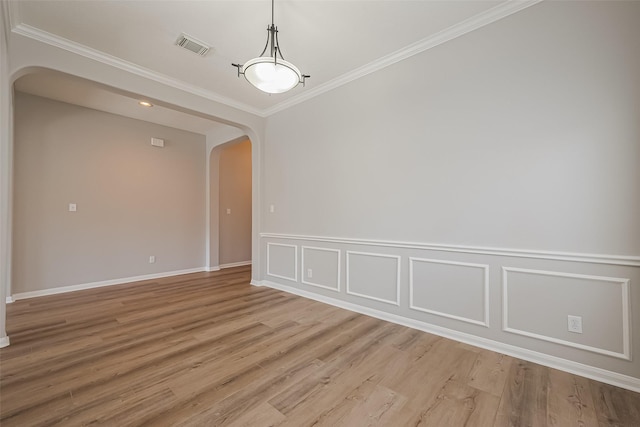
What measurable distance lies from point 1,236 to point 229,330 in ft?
6.83

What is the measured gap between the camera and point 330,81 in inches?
137

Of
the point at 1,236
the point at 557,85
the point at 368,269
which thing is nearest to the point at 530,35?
the point at 557,85

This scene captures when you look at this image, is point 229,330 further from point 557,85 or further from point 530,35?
point 530,35

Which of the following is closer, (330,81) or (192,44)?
(192,44)

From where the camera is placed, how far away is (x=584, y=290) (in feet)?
6.36

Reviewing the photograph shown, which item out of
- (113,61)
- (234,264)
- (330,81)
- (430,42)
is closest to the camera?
(430,42)

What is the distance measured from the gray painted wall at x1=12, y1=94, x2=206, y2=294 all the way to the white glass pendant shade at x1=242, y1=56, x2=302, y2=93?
3778 mm

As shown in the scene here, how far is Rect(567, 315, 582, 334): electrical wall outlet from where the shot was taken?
195 cm

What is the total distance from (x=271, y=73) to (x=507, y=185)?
2.21 metres

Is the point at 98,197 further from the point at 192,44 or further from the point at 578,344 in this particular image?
the point at 578,344

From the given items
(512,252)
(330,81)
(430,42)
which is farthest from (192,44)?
(512,252)

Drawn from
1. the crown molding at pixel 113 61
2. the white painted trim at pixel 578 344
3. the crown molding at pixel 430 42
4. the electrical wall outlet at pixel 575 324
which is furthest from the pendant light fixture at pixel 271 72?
the electrical wall outlet at pixel 575 324

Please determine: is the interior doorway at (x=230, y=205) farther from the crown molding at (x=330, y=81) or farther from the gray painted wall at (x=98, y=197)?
the crown molding at (x=330, y=81)

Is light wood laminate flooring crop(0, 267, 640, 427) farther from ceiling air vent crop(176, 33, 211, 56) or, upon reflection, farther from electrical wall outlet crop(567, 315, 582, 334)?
ceiling air vent crop(176, 33, 211, 56)
